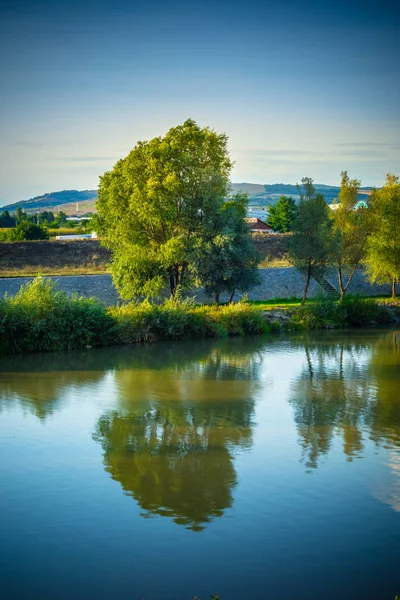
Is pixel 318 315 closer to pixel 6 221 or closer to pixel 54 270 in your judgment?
pixel 54 270

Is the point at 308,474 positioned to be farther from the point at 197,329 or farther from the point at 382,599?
the point at 197,329

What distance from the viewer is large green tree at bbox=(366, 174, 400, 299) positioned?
138 ft

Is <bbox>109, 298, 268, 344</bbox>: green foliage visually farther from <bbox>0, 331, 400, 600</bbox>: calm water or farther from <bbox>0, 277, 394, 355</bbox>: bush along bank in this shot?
<bbox>0, 331, 400, 600</bbox>: calm water

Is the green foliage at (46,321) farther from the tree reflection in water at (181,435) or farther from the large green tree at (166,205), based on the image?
the large green tree at (166,205)

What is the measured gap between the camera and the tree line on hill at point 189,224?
35.3 meters

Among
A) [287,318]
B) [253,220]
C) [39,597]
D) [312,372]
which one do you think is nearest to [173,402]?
[312,372]

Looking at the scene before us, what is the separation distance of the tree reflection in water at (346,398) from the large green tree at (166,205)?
9.46m

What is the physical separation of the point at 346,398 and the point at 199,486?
844 centimetres

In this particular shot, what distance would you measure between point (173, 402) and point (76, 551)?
953 centimetres

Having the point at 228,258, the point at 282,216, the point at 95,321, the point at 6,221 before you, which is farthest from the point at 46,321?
the point at 6,221

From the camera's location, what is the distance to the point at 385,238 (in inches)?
1658

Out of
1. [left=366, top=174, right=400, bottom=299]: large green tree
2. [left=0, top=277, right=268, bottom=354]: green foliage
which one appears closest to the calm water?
[left=0, top=277, right=268, bottom=354]: green foliage

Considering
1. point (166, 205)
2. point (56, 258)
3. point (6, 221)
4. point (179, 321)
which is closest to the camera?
point (179, 321)

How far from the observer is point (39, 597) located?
8.63 metres
